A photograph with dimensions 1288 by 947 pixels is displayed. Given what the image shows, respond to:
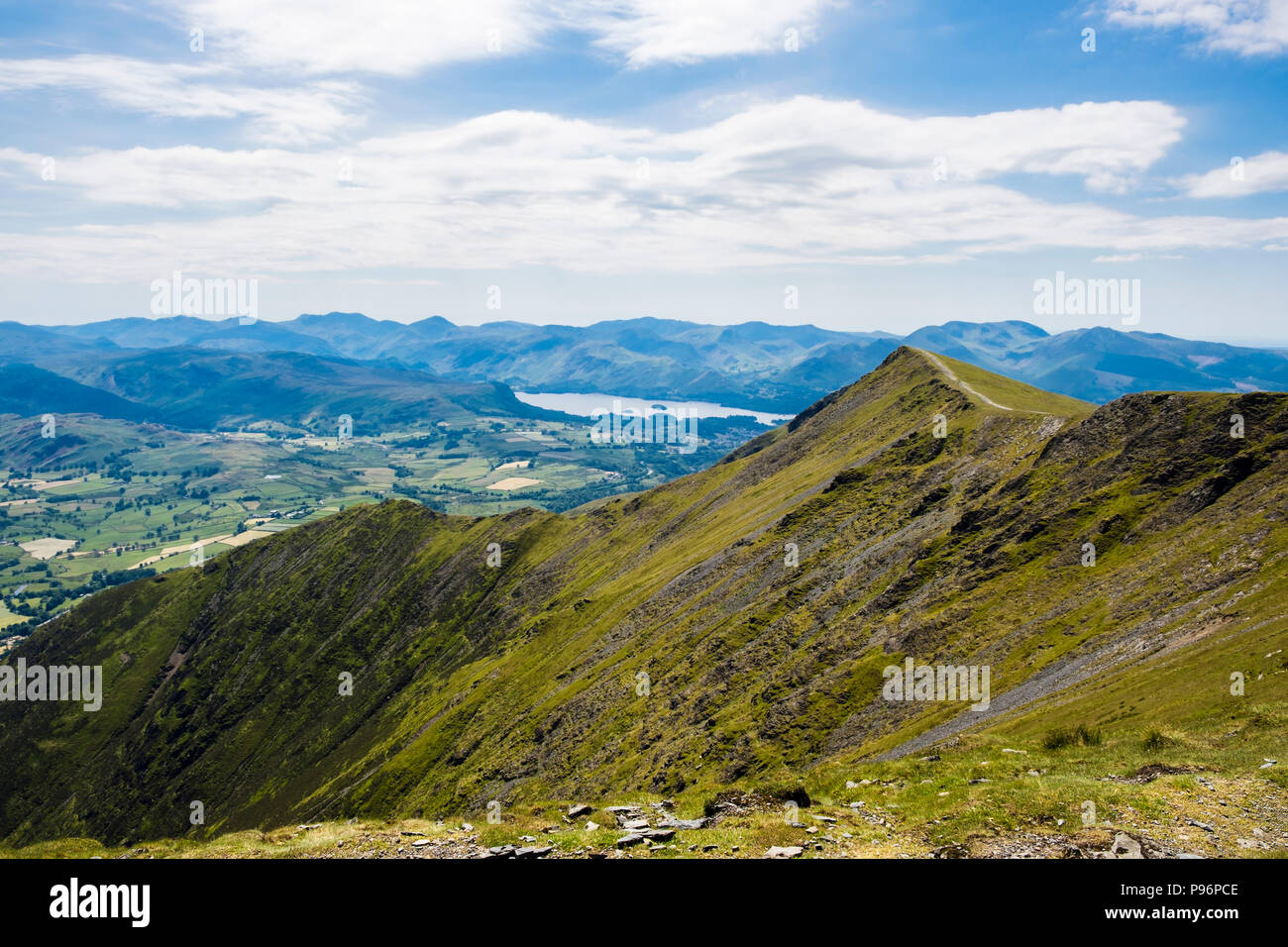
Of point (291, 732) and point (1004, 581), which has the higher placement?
point (1004, 581)

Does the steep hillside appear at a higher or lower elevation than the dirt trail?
lower

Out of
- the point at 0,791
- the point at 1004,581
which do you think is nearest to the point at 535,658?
the point at 1004,581

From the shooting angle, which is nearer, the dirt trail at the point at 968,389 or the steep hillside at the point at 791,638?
the steep hillside at the point at 791,638

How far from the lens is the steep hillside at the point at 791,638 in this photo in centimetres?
5928

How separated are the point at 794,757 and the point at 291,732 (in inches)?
6142

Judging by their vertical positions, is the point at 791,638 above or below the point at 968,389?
below

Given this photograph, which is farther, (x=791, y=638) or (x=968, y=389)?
(x=968, y=389)

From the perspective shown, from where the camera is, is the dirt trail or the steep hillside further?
the dirt trail

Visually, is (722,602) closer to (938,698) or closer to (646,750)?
(646,750)

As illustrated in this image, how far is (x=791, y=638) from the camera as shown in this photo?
90.9 m

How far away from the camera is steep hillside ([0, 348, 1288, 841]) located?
2334 inches

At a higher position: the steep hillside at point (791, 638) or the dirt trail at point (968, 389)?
the dirt trail at point (968, 389)
